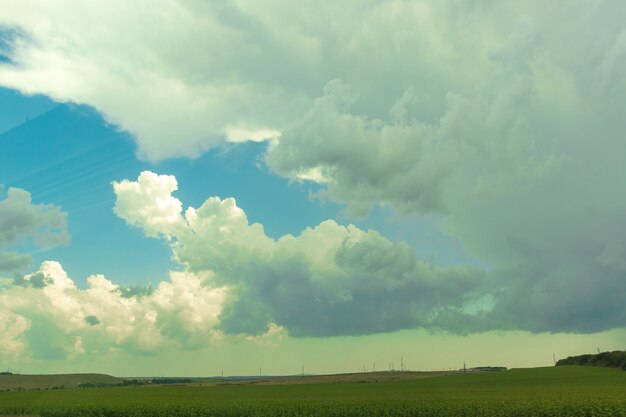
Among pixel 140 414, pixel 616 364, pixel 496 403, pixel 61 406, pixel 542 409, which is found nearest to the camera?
pixel 542 409

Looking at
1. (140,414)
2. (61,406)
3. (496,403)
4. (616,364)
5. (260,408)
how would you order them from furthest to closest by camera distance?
1. (616,364)
2. (61,406)
3. (140,414)
4. (260,408)
5. (496,403)

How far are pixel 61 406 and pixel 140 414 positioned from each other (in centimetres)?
1945

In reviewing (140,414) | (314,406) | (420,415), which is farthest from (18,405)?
(420,415)

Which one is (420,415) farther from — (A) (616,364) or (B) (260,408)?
(A) (616,364)

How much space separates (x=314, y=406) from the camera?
2437 inches

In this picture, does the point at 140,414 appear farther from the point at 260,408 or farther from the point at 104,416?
the point at 260,408

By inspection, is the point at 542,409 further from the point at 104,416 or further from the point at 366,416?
the point at 104,416

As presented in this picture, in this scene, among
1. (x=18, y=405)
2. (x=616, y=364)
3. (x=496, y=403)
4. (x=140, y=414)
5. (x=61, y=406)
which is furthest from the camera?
(x=616, y=364)

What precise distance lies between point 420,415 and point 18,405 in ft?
230

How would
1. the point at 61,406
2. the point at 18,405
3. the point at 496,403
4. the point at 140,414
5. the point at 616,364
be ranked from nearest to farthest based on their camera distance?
the point at 496,403 < the point at 140,414 < the point at 61,406 < the point at 18,405 < the point at 616,364

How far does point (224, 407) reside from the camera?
6631cm

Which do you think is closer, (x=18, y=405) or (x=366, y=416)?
(x=366, y=416)

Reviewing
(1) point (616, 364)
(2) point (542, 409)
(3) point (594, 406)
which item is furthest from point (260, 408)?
(1) point (616, 364)

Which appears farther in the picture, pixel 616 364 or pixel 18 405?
pixel 616 364
